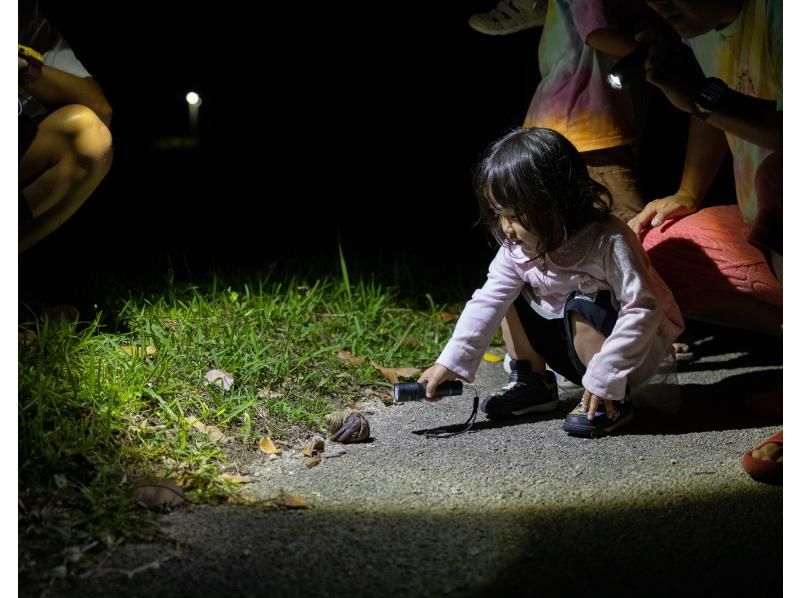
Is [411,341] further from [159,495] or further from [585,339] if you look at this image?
[159,495]

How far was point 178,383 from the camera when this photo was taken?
2.95 m

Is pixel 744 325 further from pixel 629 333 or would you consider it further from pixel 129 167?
pixel 129 167

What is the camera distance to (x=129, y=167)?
5.60m

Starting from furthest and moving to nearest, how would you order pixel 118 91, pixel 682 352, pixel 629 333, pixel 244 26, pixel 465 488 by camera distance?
pixel 244 26
pixel 118 91
pixel 682 352
pixel 629 333
pixel 465 488

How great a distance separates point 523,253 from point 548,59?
1.03 m

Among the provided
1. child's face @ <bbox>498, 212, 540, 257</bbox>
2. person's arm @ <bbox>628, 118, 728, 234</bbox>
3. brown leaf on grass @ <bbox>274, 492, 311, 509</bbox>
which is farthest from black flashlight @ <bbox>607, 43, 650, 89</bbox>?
brown leaf on grass @ <bbox>274, 492, 311, 509</bbox>

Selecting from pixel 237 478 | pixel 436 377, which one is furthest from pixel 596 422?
pixel 237 478

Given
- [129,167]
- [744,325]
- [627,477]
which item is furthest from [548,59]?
[129,167]

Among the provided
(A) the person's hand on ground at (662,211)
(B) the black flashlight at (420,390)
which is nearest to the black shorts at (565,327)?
(B) the black flashlight at (420,390)

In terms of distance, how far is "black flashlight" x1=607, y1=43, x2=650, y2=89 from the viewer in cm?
316

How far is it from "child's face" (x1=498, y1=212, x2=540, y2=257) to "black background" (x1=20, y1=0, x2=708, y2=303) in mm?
1814

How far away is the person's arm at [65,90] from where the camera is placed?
3314 mm

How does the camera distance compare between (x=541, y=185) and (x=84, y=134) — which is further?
(x=84, y=134)

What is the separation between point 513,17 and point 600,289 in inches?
66.3
